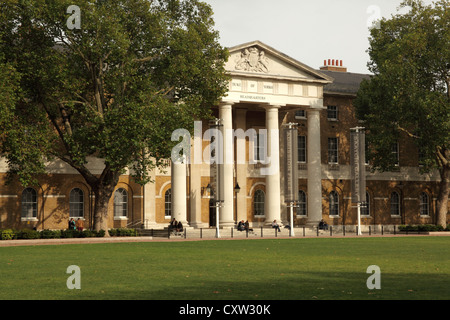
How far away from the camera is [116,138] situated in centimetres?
4262

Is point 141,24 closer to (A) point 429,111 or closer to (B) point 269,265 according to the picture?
(A) point 429,111

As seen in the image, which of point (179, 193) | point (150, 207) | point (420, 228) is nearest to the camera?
point (179, 193)

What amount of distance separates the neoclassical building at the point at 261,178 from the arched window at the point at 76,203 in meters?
0.07

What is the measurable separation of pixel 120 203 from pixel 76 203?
348 cm

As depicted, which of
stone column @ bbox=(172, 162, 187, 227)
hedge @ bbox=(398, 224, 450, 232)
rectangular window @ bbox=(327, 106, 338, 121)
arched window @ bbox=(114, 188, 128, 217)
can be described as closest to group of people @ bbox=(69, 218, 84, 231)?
arched window @ bbox=(114, 188, 128, 217)

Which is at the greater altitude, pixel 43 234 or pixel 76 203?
pixel 76 203

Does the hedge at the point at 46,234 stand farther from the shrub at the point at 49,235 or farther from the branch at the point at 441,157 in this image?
the branch at the point at 441,157

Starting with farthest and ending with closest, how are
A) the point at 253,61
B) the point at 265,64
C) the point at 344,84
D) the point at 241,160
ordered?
the point at 344,84
the point at 241,160
the point at 265,64
the point at 253,61

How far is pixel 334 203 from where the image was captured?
64.1 m

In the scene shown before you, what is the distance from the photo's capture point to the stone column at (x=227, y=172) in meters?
55.2

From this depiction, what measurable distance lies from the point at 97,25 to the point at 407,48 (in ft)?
83.2

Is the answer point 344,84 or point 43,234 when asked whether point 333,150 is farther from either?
point 43,234

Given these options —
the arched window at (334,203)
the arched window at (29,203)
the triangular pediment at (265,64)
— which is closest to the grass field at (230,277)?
the arched window at (29,203)

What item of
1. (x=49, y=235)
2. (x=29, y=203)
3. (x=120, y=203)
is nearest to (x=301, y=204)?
(x=120, y=203)
